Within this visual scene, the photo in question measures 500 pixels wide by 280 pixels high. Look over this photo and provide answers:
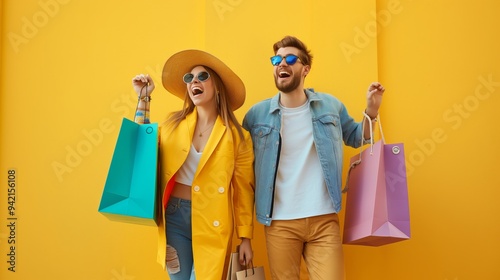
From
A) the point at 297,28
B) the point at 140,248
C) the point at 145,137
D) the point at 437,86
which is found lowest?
the point at 140,248

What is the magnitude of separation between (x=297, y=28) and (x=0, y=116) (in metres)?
2.54

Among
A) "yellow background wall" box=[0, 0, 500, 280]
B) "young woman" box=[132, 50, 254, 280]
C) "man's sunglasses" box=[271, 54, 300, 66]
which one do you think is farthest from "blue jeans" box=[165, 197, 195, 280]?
"man's sunglasses" box=[271, 54, 300, 66]

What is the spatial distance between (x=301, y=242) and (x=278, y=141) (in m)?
0.71

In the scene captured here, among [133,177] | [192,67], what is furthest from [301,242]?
[192,67]

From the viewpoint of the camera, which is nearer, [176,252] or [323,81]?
[176,252]

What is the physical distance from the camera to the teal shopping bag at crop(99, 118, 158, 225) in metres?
2.78

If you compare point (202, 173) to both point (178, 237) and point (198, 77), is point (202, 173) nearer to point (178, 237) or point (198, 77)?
point (178, 237)

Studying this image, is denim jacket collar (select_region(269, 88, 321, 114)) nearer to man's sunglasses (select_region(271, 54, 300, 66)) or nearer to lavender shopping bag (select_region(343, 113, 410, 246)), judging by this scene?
man's sunglasses (select_region(271, 54, 300, 66))

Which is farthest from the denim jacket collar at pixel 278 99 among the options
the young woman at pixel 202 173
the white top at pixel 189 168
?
the white top at pixel 189 168

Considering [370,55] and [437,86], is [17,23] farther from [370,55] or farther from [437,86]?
[437,86]

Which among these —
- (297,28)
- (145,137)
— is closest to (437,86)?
(297,28)

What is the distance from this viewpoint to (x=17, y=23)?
396cm

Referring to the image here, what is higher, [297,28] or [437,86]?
[297,28]

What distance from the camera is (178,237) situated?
3.07 metres
